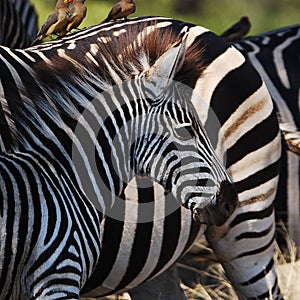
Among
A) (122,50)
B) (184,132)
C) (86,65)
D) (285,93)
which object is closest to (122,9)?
(122,50)

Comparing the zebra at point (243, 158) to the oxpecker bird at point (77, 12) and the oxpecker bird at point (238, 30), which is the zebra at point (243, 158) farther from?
the oxpecker bird at point (238, 30)

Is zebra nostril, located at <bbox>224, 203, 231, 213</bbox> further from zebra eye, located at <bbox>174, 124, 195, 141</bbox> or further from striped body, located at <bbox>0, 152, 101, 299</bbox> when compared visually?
striped body, located at <bbox>0, 152, 101, 299</bbox>

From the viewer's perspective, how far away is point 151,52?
3.94 m

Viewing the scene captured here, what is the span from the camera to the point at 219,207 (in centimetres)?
379

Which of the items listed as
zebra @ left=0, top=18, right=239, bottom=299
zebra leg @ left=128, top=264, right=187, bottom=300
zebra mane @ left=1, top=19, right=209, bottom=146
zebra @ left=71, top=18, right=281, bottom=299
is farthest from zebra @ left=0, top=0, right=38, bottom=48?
zebra @ left=0, top=18, right=239, bottom=299

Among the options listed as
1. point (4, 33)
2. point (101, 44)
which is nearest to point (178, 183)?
point (101, 44)

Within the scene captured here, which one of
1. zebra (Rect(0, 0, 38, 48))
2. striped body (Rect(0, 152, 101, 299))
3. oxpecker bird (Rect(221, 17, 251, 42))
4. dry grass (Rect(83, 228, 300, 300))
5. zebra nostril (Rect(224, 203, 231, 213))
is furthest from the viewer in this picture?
zebra (Rect(0, 0, 38, 48))

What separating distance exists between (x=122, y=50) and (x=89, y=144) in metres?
0.46

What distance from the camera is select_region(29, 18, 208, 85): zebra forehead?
12.6ft

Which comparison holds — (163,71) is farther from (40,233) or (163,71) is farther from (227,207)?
(40,233)

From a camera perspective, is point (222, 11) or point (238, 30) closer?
point (238, 30)

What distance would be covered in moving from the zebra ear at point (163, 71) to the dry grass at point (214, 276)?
1475 millimetres

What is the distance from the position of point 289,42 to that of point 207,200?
298 cm

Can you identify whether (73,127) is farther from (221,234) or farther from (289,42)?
(289,42)
